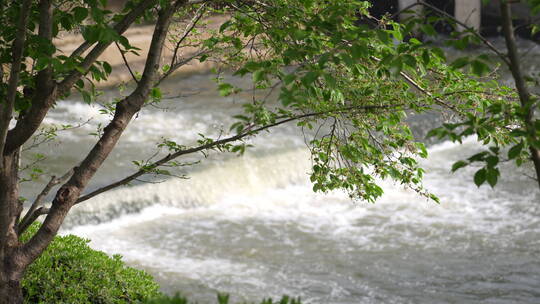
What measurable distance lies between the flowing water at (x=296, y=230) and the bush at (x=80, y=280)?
204cm

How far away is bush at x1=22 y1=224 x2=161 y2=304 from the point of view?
4641mm

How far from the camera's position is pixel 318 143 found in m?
4.44

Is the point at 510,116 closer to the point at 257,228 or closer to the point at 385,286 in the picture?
the point at 385,286

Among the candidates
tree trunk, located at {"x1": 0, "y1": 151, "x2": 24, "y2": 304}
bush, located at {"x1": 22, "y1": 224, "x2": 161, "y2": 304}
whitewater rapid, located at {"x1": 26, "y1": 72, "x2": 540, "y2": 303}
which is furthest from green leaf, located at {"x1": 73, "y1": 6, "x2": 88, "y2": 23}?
whitewater rapid, located at {"x1": 26, "y1": 72, "x2": 540, "y2": 303}

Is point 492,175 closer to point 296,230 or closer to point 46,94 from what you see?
point 46,94

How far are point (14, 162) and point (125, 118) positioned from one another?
25.0 inches

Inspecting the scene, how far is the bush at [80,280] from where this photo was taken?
4641mm

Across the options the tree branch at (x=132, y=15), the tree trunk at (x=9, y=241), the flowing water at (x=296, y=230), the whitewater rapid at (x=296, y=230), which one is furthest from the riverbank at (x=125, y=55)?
the tree branch at (x=132, y=15)

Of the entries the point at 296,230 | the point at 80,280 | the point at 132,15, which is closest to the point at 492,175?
the point at 132,15

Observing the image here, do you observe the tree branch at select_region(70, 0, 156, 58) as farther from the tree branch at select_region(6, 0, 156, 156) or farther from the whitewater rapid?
the whitewater rapid

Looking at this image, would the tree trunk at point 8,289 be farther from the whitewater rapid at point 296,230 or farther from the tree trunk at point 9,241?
the whitewater rapid at point 296,230

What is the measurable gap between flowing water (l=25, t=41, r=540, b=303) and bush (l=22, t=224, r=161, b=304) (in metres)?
2.04

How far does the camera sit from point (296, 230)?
9.06 meters

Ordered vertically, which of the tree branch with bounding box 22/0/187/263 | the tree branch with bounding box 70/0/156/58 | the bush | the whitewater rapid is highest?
the whitewater rapid
